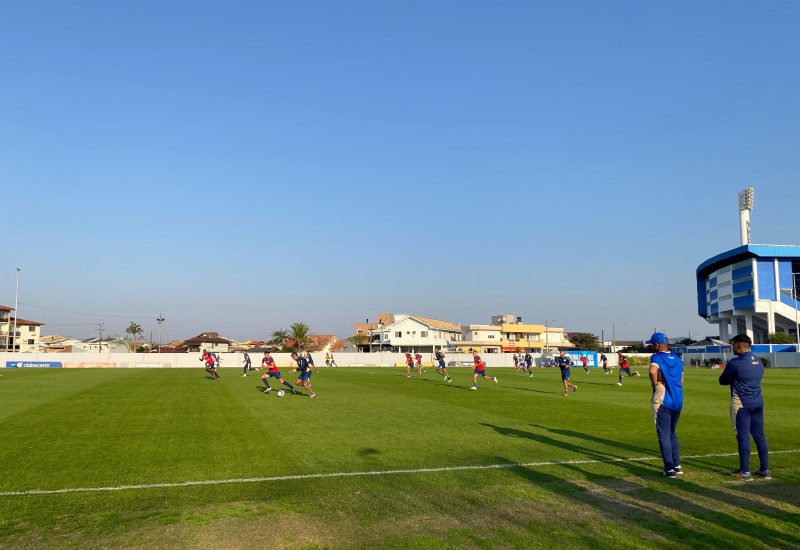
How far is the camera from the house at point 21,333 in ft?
329

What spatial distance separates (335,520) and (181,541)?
5.25 feet

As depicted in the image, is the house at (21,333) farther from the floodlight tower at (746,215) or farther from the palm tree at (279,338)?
the floodlight tower at (746,215)

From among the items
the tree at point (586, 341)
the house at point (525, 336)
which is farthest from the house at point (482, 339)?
the tree at point (586, 341)

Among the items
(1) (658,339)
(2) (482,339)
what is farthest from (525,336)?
(1) (658,339)

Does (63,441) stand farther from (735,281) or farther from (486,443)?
(735,281)

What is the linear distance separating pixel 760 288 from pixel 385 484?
98.3 meters

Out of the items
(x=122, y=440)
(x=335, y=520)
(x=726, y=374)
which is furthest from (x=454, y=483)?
(x=122, y=440)

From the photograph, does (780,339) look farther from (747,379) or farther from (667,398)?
(667,398)

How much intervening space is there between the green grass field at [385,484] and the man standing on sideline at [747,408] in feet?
1.16

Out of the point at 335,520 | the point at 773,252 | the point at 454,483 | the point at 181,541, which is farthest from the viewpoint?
the point at 773,252

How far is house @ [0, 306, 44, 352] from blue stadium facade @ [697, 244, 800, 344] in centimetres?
12383

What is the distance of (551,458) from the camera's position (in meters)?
9.99

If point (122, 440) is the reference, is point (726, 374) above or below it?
above

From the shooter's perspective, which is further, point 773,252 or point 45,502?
point 773,252
